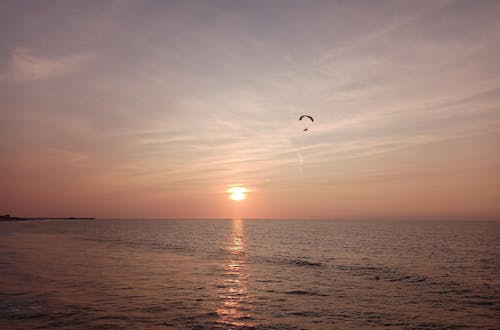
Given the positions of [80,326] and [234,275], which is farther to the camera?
[234,275]

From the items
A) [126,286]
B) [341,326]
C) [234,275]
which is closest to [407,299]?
[341,326]

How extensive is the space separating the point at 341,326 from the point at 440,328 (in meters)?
6.38

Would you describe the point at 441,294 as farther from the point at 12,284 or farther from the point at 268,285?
the point at 12,284

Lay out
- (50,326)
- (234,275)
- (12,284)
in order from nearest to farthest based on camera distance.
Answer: (50,326), (12,284), (234,275)

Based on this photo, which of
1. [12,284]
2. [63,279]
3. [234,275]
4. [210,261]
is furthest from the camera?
[210,261]

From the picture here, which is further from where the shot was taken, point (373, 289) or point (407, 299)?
point (373, 289)

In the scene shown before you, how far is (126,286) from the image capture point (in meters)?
33.2

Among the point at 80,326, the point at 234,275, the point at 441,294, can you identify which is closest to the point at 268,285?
the point at 234,275

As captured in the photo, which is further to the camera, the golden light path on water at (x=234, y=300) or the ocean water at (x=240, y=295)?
the golden light path on water at (x=234, y=300)

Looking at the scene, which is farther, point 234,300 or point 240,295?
point 240,295

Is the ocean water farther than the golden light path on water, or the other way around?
the golden light path on water

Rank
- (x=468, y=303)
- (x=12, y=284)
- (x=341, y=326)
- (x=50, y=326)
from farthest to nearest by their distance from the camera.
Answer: (x=12, y=284) → (x=468, y=303) → (x=341, y=326) → (x=50, y=326)

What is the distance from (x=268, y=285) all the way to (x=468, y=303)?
56.8ft

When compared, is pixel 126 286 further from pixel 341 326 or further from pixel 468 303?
pixel 468 303
